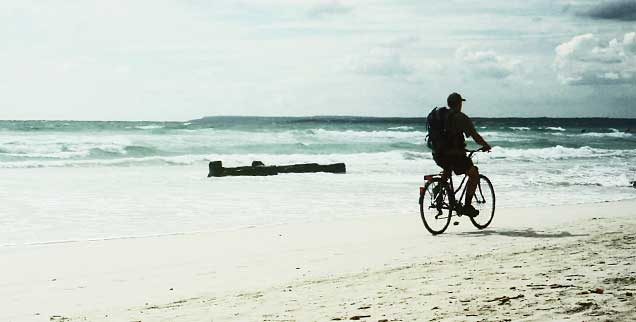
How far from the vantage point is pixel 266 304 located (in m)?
5.30

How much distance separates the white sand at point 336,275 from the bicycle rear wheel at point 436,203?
0.66ft

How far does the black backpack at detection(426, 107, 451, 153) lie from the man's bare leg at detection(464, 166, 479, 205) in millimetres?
558

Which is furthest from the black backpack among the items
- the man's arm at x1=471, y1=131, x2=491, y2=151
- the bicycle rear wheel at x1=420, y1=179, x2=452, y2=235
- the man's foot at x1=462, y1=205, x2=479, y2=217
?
the man's foot at x1=462, y1=205, x2=479, y2=217

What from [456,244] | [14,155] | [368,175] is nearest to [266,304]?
[456,244]

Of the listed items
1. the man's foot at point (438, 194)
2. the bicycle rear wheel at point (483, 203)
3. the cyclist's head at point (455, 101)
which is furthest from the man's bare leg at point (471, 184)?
the cyclist's head at point (455, 101)

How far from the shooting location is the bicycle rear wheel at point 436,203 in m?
9.26

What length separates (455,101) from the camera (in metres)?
8.96

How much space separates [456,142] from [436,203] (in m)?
0.84

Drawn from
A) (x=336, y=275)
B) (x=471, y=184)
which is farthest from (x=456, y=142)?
(x=336, y=275)

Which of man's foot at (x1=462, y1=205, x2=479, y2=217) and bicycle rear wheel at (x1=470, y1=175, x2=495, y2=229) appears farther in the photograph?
bicycle rear wheel at (x1=470, y1=175, x2=495, y2=229)

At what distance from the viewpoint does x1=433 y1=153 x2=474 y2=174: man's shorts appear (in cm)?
899

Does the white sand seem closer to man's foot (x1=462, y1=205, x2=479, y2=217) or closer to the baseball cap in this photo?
man's foot (x1=462, y1=205, x2=479, y2=217)

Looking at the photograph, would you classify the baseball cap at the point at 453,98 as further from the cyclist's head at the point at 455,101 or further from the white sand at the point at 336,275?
the white sand at the point at 336,275

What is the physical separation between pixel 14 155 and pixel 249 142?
17209mm
